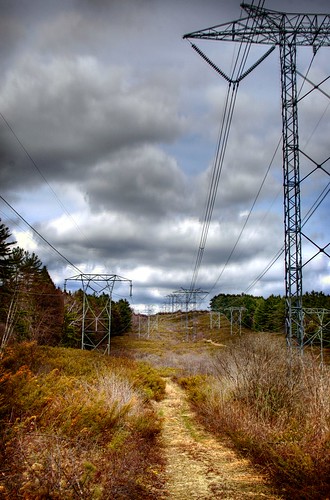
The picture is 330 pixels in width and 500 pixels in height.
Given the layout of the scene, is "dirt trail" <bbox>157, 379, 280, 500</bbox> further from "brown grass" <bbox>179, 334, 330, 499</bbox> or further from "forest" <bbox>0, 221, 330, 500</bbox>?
"brown grass" <bbox>179, 334, 330, 499</bbox>

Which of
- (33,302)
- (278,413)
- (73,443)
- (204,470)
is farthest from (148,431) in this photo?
(33,302)

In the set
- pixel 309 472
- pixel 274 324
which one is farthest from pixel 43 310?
pixel 274 324

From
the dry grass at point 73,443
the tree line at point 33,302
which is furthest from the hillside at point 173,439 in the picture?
the tree line at point 33,302

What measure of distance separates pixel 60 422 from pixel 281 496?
13.9ft

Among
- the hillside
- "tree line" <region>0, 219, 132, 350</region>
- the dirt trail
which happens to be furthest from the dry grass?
"tree line" <region>0, 219, 132, 350</region>

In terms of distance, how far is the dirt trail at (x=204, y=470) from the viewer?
6883 millimetres

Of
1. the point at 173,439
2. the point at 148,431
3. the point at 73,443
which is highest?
the point at 73,443

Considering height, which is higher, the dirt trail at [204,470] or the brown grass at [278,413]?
the brown grass at [278,413]

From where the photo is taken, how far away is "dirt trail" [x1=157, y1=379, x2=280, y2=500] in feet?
22.6

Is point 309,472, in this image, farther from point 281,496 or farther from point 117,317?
point 117,317

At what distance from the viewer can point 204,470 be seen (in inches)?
335

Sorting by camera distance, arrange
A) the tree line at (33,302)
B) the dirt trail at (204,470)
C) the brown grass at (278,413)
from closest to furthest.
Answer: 1. the brown grass at (278,413)
2. the dirt trail at (204,470)
3. the tree line at (33,302)

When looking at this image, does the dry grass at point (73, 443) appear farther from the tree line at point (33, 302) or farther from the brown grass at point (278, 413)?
the tree line at point (33, 302)

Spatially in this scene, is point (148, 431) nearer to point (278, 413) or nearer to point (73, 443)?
point (278, 413)
